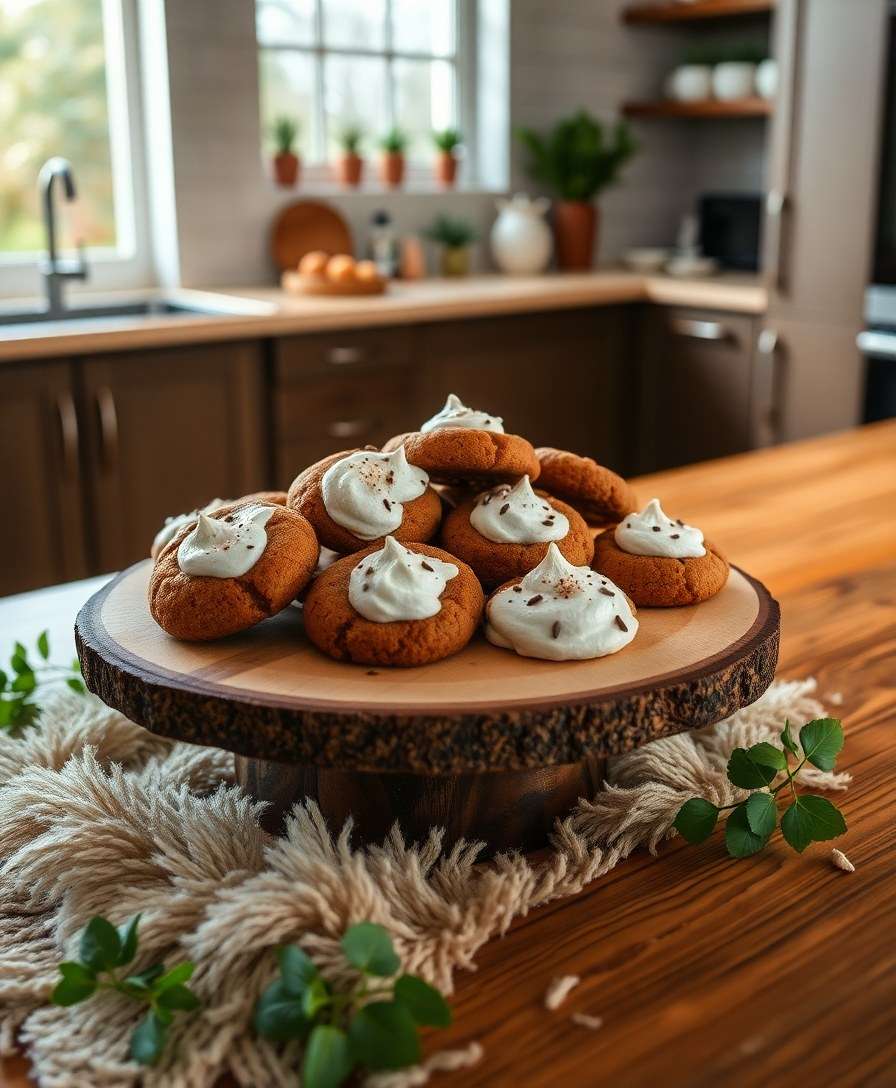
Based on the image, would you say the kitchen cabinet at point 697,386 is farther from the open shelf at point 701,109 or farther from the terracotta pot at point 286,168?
the terracotta pot at point 286,168

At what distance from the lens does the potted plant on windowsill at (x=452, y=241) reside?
407 cm

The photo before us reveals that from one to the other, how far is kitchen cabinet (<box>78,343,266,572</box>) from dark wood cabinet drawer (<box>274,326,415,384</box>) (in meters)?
0.07

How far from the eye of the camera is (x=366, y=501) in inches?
34.4

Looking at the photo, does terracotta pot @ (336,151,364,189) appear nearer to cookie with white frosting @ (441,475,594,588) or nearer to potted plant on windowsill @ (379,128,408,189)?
potted plant on windowsill @ (379,128,408,189)

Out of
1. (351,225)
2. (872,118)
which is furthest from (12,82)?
(872,118)

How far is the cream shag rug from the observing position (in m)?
0.69

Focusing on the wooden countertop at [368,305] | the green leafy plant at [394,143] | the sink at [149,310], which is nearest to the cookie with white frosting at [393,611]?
the wooden countertop at [368,305]

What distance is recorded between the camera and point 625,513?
985 mm

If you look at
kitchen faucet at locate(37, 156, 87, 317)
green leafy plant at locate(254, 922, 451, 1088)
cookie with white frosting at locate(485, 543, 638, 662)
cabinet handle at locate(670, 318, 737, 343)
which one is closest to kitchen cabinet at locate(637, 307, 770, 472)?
cabinet handle at locate(670, 318, 737, 343)

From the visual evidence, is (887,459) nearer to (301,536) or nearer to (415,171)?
(301,536)

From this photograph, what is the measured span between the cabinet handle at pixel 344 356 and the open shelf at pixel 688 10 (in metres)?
1.73

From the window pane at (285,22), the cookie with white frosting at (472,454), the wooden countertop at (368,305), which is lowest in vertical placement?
the wooden countertop at (368,305)

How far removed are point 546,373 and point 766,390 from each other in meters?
0.66

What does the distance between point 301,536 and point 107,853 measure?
0.81 feet
